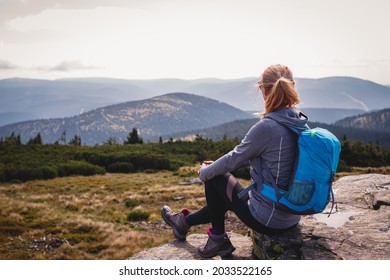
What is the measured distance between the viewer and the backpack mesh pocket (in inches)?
175

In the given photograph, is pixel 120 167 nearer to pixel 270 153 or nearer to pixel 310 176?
pixel 270 153

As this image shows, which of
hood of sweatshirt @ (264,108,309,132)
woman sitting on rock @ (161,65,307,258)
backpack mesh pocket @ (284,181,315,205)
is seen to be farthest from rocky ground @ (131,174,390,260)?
hood of sweatshirt @ (264,108,309,132)

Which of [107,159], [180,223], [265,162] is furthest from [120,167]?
[265,162]

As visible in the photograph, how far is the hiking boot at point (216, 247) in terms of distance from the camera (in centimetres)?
533

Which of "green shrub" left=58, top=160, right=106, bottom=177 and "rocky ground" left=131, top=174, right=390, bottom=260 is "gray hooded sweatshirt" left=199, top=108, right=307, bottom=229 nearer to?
"rocky ground" left=131, top=174, right=390, bottom=260

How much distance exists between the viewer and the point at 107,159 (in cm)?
4334

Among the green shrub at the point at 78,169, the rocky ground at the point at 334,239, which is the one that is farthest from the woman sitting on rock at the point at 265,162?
the green shrub at the point at 78,169

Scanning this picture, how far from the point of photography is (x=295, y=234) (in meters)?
5.34

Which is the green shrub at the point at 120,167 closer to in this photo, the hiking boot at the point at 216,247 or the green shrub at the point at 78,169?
the green shrub at the point at 78,169

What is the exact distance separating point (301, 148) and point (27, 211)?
581 inches

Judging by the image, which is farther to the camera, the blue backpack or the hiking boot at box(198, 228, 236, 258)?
the hiking boot at box(198, 228, 236, 258)

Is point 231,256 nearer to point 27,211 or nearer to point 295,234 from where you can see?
point 295,234

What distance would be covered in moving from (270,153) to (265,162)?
16 cm
